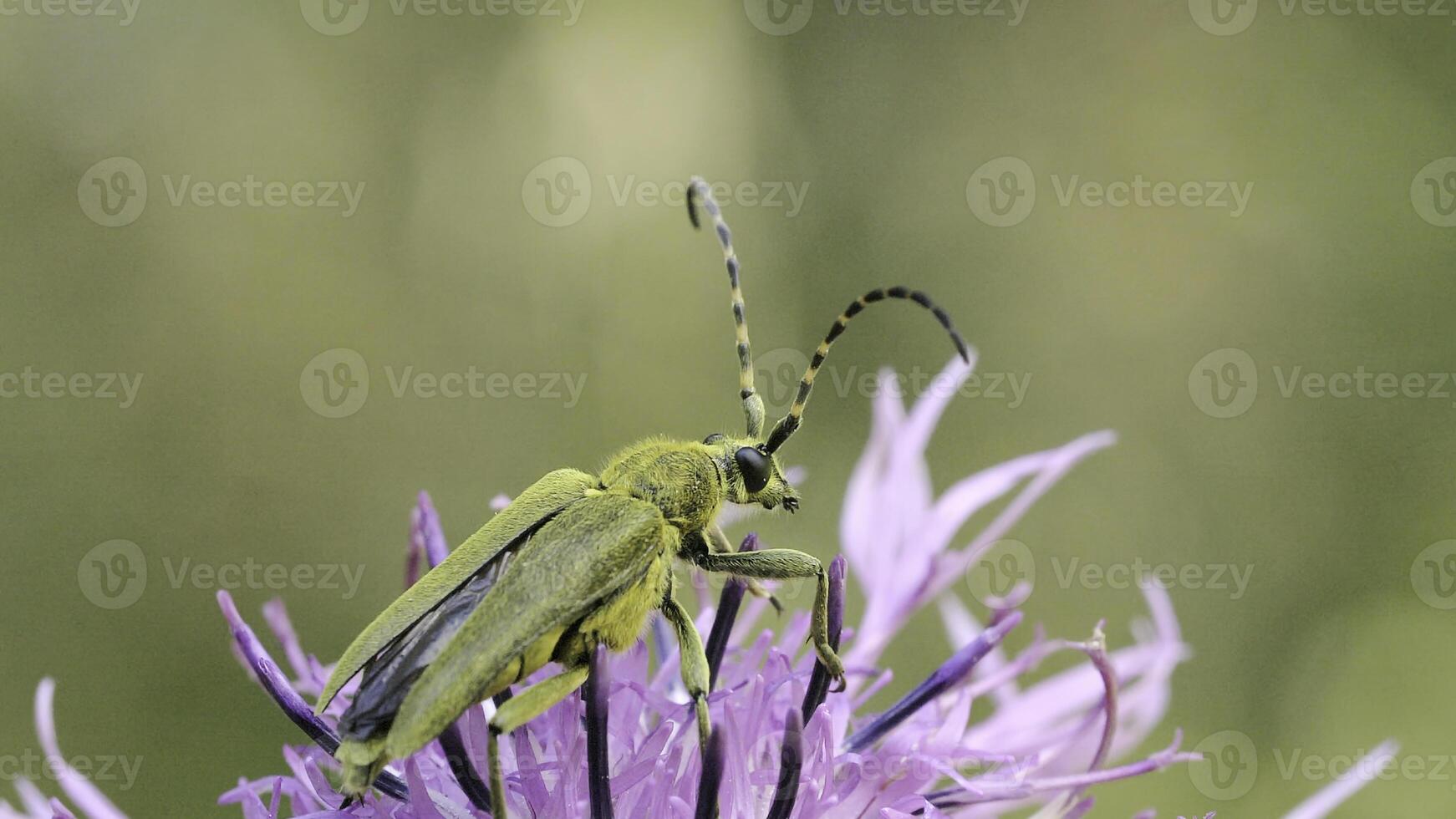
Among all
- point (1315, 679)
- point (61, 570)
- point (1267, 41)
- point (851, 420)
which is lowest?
point (1315, 679)

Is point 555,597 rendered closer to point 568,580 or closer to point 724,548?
Result: point 568,580

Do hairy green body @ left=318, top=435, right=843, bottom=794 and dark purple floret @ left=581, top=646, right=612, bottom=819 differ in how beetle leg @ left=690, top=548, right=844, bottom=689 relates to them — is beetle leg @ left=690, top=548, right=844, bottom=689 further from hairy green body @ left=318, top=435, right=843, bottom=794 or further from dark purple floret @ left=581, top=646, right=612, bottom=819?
dark purple floret @ left=581, top=646, right=612, bottom=819

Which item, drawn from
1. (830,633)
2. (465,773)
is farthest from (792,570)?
(465,773)

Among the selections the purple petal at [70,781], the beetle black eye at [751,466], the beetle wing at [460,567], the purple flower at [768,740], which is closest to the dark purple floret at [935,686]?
the purple flower at [768,740]

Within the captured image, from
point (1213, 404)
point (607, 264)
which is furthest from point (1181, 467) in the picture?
point (607, 264)

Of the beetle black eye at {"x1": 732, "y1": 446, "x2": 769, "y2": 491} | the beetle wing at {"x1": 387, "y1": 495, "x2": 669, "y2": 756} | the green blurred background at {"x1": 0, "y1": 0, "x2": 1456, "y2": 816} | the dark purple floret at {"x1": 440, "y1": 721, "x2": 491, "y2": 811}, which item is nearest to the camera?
the beetle wing at {"x1": 387, "y1": 495, "x2": 669, "y2": 756}

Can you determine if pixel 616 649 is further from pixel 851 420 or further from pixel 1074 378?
pixel 1074 378

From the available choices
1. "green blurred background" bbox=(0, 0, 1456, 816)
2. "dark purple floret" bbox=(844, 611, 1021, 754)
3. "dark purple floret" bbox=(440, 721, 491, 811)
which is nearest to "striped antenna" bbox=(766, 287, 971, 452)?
"dark purple floret" bbox=(844, 611, 1021, 754)
